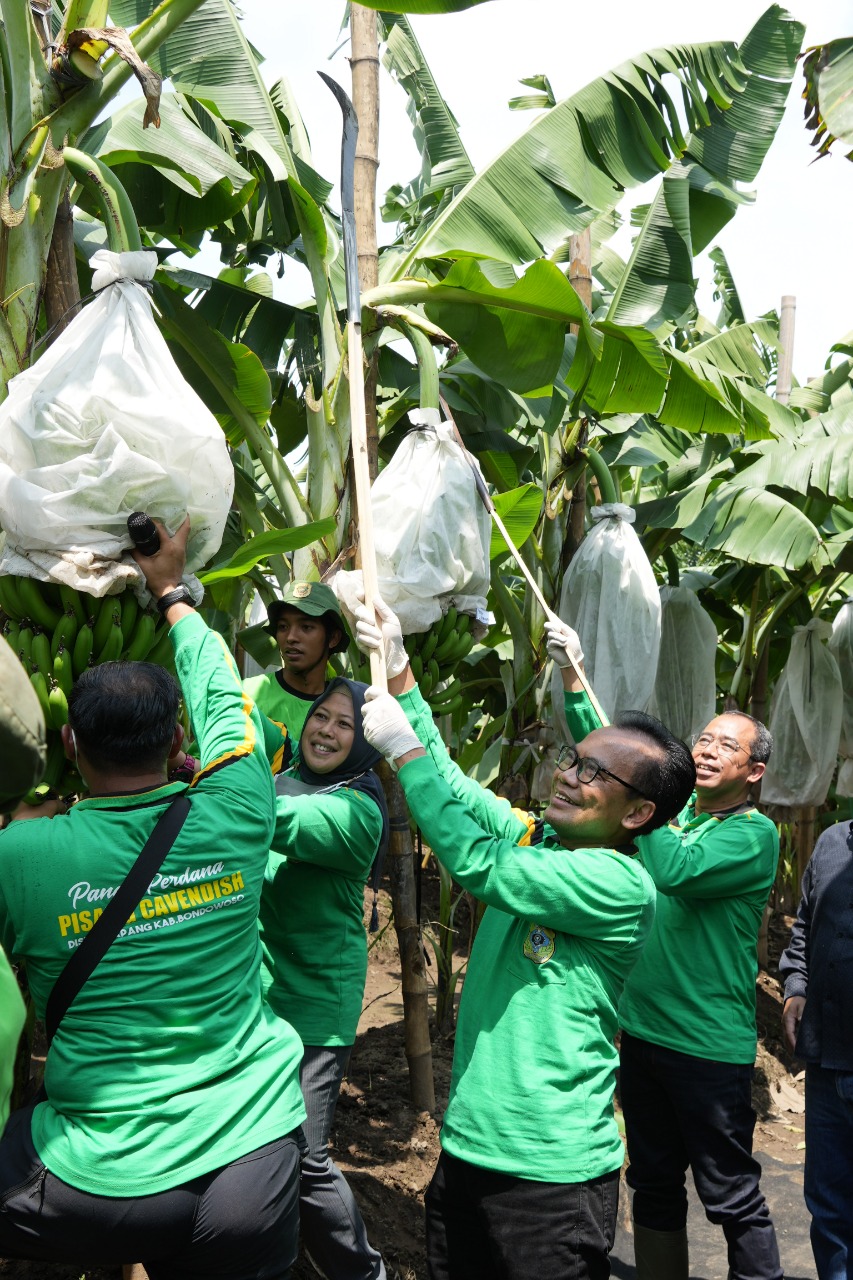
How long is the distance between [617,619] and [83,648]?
307 centimetres

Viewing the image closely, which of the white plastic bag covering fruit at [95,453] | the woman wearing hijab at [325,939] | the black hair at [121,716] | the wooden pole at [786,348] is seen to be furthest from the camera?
the wooden pole at [786,348]

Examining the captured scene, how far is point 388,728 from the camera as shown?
2.46 metres

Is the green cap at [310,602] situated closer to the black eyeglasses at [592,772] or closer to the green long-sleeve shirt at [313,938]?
the green long-sleeve shirt at [313,938]

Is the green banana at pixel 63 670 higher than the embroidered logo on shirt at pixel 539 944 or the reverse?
higher

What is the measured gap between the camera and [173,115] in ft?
12.9

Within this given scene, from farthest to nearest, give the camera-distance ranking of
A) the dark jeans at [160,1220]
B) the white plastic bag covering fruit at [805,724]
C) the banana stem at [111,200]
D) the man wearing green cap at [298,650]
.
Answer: the white plastic bag covering fruit at [805,724] → the man wearing green cap at [298,650] → the banana stem at [111,200] → the dark jeans at [160,1220]

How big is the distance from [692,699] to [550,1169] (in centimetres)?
477

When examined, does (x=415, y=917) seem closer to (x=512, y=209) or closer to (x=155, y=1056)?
(x=155, y=1056)

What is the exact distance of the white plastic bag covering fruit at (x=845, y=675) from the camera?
7.69 m

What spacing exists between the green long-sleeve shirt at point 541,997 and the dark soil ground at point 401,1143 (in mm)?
1684

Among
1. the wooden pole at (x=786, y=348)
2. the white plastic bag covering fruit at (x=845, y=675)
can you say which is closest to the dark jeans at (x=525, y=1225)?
the white plastic bag covering fruit at (x=845, y=675)

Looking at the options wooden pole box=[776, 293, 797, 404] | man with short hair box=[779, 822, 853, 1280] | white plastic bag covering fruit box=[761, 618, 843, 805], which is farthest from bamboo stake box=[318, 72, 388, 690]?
wooden pole box=[776, 293, 797, 404]

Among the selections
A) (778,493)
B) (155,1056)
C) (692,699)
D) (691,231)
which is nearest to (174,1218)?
(155,1056)

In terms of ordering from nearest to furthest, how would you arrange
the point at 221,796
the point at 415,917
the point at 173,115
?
1. the point at 221,796
2. the point at 173,115
3. the point at 415,917
